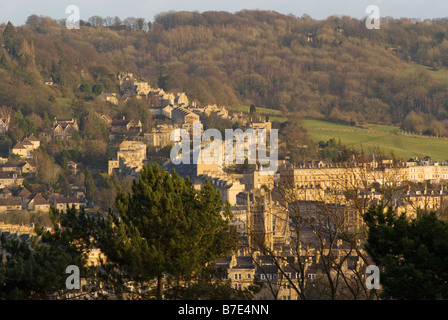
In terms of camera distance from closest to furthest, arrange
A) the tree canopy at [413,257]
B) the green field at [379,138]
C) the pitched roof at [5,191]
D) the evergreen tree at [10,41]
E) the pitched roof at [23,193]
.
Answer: the tree canopy at [413,257] → the pitched roof at [23,193] → the pitched roof at [5,191] → the green field at [379,138] → the evergreen tree at [10,41]

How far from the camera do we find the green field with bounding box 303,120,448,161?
168ft

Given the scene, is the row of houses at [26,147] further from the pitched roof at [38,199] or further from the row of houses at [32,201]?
the pitched roof at [38,199]

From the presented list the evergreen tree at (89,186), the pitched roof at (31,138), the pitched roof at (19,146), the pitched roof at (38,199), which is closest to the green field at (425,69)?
the pitched roof at (31,138)

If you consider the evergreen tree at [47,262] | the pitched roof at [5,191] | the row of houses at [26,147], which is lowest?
the pitched roof at [5,191]

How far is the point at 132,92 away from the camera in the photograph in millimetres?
65812

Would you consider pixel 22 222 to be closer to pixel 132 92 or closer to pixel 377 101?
pixel 132 92

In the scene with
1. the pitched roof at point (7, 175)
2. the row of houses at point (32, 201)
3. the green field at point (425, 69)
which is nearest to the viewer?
the row of houses at point (32, 201)

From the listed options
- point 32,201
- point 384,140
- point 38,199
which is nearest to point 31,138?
point 38,199

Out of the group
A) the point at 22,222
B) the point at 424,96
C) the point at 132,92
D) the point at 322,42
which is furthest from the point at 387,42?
the point at 22,222

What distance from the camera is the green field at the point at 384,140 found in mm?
51250

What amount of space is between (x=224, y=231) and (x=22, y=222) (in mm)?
22347

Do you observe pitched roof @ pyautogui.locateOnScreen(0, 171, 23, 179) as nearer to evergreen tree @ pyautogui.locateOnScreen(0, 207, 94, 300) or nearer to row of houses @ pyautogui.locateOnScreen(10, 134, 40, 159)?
row of houses @ pyautogui.locateOnScreen(10, 134, 40, 159)

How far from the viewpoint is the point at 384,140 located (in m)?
53.8

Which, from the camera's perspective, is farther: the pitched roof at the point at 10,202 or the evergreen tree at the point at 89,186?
the evergreen tree at the point at 89,186
